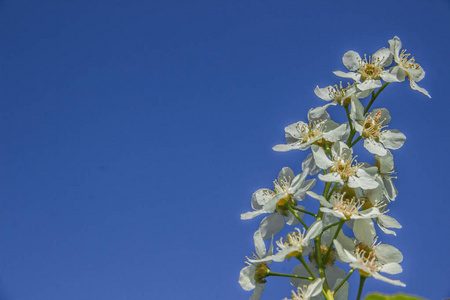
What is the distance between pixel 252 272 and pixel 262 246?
0.70 ft

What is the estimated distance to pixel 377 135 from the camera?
2785mm

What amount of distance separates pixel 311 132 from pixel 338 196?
57 cm

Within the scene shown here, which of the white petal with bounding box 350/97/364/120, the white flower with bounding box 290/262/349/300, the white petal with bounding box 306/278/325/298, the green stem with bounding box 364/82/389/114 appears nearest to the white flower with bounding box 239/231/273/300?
the white flower with bounding box 290/262/349/300

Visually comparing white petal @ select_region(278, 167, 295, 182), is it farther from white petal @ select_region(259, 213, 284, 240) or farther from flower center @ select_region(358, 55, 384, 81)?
flower center @ select_region(358, 55, 384, 81)

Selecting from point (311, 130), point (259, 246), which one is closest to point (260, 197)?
point (259, 246)

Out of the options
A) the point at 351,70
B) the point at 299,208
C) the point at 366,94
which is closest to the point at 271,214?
the point at 299,208

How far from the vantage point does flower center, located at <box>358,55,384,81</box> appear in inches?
119

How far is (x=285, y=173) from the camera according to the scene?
295cm

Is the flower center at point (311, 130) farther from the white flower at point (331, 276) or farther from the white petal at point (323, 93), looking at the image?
the white flower at point (331, 276)

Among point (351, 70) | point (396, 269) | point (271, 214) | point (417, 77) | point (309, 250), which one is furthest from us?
point (351, 70)

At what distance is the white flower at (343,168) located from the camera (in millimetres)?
2451

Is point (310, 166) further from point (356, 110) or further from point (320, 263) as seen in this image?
point (320, 263)

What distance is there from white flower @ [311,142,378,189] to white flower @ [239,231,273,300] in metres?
0.61

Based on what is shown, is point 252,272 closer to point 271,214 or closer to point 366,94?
point 271,214
